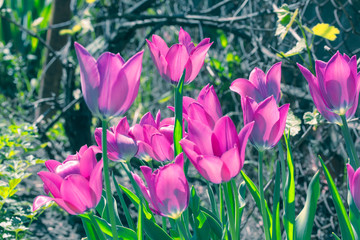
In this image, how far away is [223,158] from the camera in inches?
26.8

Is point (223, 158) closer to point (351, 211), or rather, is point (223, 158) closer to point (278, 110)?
point (278, 110)

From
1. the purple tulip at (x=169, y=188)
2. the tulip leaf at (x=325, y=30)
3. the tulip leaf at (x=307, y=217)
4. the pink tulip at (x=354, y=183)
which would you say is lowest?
the tulip leaf at (x=307, y=217)

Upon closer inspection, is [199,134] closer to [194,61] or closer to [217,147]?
[217,147]

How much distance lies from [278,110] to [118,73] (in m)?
0.24

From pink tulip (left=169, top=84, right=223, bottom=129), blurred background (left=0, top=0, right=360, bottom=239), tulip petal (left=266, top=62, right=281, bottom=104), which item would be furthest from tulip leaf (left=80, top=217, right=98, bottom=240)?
blurred background (left=0, top=0, right=360, bottom=239)

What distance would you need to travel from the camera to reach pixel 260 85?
85 cm

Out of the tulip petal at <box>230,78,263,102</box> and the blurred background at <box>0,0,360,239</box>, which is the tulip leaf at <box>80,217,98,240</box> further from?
the blurred background at <box>0,0,360,239</box>

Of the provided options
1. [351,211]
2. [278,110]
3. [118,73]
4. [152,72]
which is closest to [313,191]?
[351,211]

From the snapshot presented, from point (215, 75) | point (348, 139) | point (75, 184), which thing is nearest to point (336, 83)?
point (348, 139)

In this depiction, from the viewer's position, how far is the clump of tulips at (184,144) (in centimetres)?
69

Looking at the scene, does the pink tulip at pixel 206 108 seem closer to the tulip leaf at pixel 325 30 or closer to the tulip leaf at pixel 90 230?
the tulip leaf at pixel 90 230

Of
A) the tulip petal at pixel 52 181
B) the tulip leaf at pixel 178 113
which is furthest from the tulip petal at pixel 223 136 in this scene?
the tulip petal at pixel 52 181

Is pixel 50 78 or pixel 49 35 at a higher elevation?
pixel 49 35

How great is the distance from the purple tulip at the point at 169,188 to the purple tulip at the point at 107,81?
95 mm
